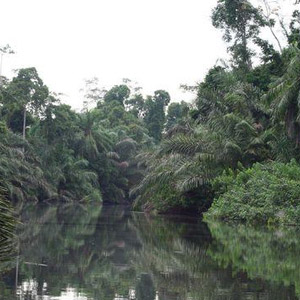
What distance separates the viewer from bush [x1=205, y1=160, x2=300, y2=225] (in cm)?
2125

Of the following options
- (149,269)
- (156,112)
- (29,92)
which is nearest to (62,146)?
(29,92)

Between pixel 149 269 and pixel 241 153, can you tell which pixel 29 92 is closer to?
pixel 241 153

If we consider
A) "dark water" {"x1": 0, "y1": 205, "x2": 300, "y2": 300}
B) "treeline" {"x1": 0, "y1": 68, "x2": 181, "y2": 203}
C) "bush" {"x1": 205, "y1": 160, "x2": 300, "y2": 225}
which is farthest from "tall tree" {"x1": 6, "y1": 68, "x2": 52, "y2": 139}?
"dark water" {"x1": 0, "y1": 205, "x2": 300, "y2": 300}

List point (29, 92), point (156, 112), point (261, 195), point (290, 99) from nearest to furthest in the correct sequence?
point (261, 195)
point (290, 99)
point (29, 92)
point (156, 112)

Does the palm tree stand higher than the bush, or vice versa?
the palm tree

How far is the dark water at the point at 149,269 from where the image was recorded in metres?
6.93

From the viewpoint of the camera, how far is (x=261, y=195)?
22375mm

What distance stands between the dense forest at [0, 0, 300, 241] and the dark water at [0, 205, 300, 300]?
7.23 feet

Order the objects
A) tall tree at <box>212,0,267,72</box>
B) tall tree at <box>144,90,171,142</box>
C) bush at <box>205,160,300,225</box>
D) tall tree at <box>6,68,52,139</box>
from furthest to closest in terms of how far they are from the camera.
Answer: tall tree at <box>144,90,171,142</box>, tall tree at <box>6,68,52,139</box>, tall tree at <box>212,0,267,72</box>, bush at <box>205,160,300,225</box>

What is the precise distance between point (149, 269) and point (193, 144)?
19.9 m

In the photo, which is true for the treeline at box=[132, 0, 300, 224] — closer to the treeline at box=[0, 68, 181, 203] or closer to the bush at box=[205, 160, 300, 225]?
the bush at box=[205, 160, 300, 225]

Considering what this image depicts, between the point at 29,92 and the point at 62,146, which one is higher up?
the point at 29,92

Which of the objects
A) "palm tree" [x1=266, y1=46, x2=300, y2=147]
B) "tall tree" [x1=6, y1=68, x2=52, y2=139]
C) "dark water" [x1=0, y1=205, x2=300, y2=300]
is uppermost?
"tall tree" [x1=6, y1=68, x2=52, y2=139]

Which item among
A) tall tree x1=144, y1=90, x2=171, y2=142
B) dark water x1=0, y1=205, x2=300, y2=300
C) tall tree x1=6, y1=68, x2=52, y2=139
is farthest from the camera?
tall tree x1=144, y1=90, x2=171, y2=142
